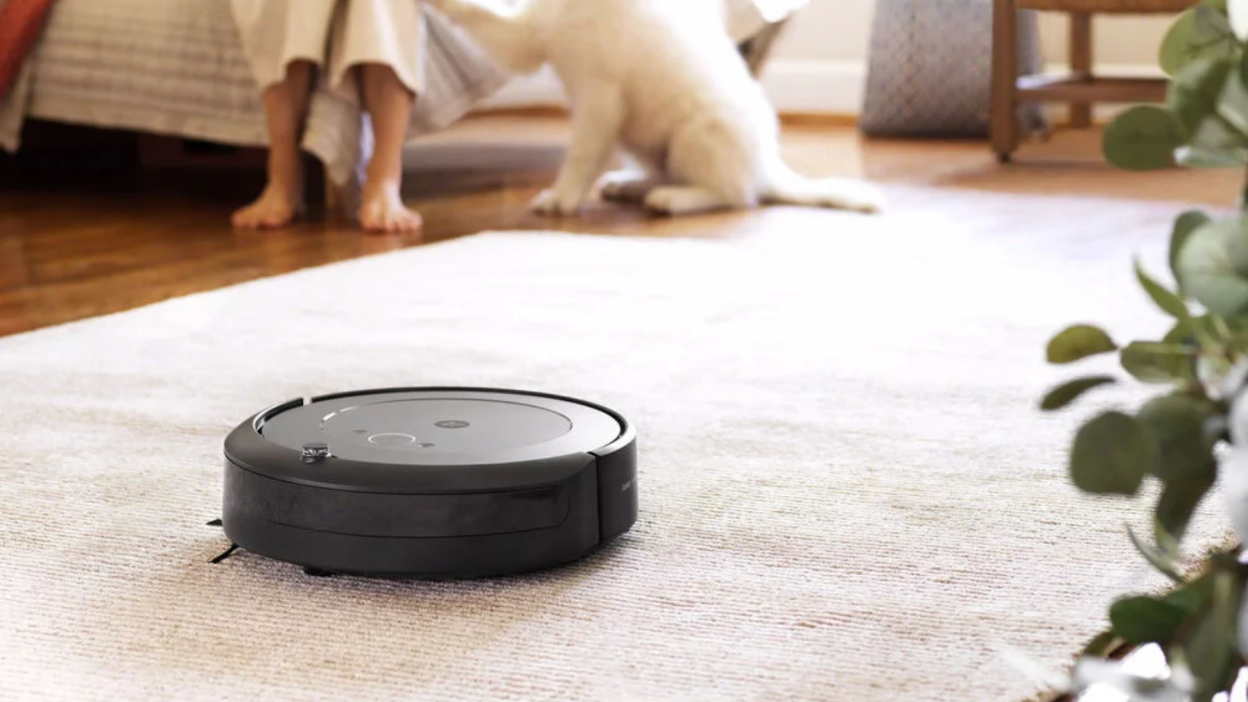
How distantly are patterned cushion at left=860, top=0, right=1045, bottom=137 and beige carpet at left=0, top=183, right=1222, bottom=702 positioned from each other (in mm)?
2220

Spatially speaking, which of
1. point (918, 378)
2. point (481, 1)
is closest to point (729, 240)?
point (481, 1)

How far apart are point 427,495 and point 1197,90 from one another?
49cm

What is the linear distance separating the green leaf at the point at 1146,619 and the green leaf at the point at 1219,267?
0.28 feet

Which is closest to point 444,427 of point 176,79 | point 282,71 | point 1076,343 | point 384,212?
point 1076,343

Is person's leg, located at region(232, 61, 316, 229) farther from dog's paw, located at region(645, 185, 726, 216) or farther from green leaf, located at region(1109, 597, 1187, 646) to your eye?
green leaf, located at region(1109, 597, 1187, 646)

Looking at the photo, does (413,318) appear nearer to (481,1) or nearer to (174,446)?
(174,446)

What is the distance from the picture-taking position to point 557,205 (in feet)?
8.57

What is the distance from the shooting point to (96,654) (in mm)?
696

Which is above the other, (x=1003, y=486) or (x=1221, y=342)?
(x=1221, y=342)

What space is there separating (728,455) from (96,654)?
0.47 metres

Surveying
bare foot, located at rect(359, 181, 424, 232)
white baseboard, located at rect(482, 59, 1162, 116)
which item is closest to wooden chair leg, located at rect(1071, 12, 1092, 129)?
white baseboard, located at rect(482, 59, 1162, 116)

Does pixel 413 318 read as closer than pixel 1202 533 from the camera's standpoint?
No

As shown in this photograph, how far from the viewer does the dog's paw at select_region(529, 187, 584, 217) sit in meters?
2.61

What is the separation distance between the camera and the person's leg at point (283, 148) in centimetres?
246
